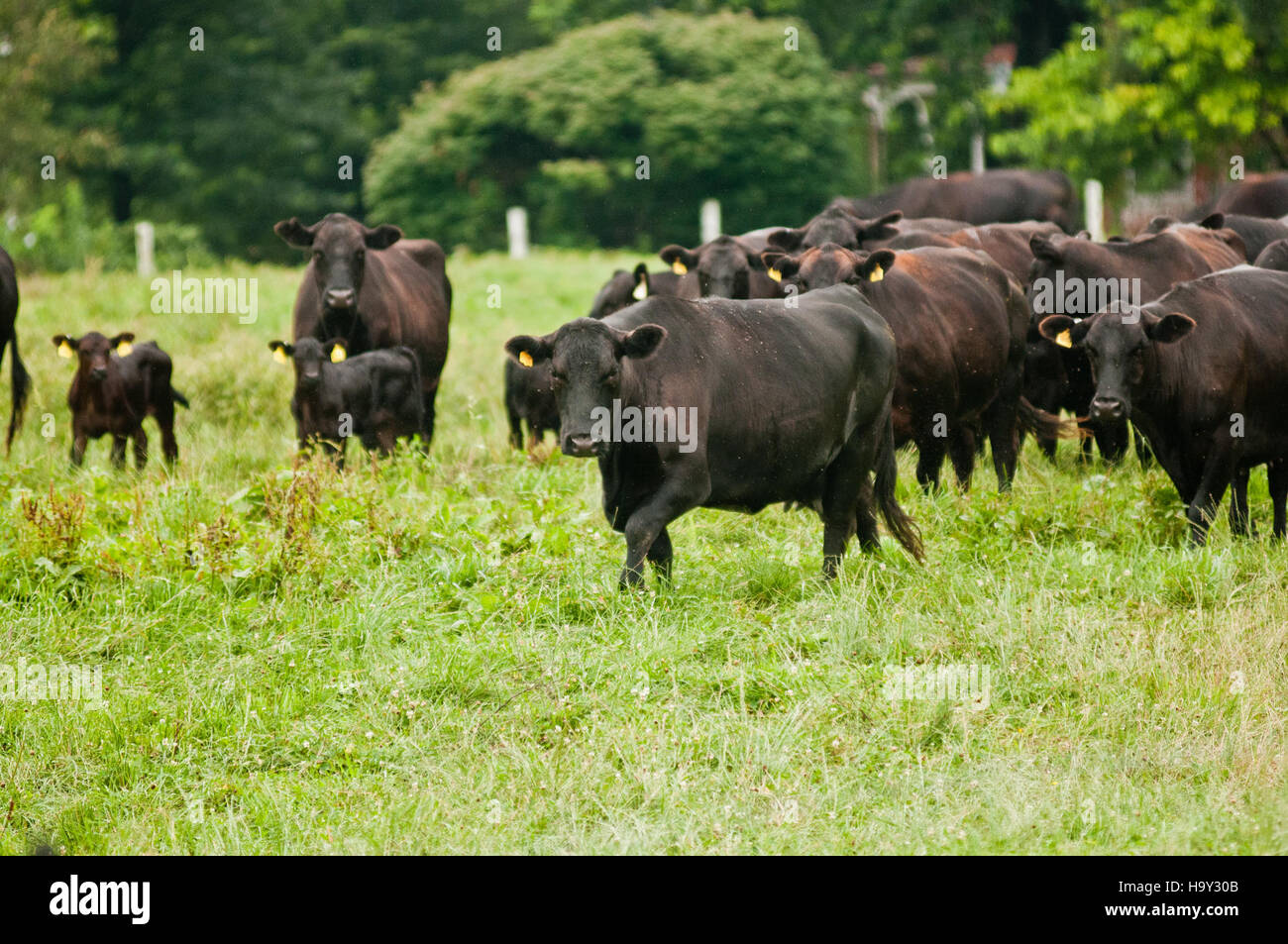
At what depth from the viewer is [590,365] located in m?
6.67

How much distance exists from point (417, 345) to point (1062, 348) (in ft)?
16.2

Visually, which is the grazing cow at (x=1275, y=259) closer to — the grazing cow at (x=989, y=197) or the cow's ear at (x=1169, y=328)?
the cow's ear at (x=1169, y=328)

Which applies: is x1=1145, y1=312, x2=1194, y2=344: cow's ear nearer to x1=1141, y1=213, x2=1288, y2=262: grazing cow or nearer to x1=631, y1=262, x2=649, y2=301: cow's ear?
x1=1141, y1=213, x2=1288, y2=262: grazing cow

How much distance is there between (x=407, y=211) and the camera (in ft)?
113

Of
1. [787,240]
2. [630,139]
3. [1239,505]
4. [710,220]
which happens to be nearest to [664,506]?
[1239,505]

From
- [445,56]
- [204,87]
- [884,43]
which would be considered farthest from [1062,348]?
[445,56]

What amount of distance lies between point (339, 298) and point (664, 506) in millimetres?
4919

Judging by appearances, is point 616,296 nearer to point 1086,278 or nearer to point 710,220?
point 1086,278

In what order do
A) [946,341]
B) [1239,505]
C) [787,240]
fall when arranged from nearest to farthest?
[1239,505]
[946,341]
[787,240]

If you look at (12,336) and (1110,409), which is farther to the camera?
(12,336)

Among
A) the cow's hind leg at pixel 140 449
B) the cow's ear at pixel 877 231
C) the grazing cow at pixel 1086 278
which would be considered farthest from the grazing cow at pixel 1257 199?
the cow's hind leg at pixel 140 449
